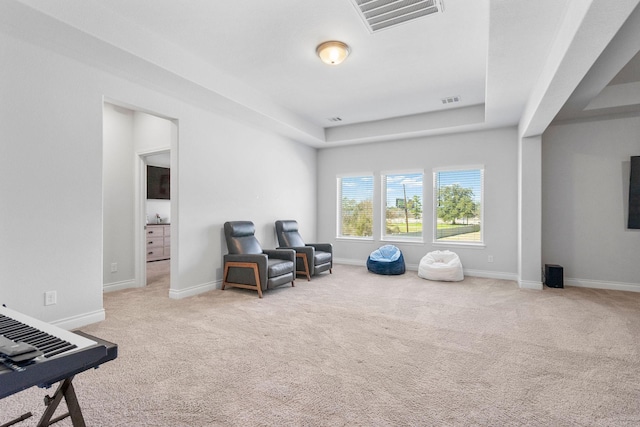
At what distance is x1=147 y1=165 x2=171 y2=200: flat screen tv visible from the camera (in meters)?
7.75

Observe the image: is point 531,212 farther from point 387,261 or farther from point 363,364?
point 363,364

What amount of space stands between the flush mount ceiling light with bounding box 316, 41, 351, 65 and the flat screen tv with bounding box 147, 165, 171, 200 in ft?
19.2

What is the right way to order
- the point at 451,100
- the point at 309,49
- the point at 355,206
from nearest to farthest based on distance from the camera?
1. the point at 309,49
2. the point at 451,100
3. the point at 355,206

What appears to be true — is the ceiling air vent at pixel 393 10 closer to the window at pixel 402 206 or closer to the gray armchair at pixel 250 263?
the gray armchair at pixel 250 263

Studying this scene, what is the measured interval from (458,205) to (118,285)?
18.8 ft

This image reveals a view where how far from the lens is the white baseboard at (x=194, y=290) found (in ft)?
14.0

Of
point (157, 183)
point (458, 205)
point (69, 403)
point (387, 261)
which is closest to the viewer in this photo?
point (69, 403)

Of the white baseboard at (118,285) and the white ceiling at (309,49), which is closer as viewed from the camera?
the white ceiling at (309,49)

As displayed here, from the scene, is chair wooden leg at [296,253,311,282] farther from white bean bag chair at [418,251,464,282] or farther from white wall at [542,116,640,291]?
white wall at [542,116,640,291]

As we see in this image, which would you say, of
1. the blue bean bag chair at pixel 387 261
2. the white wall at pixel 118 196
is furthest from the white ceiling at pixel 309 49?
the blue bean bag chair at pixel 387 261

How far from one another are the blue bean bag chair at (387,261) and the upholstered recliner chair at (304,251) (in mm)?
798

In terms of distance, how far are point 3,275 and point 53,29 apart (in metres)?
2.04

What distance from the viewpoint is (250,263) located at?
4.44 meters

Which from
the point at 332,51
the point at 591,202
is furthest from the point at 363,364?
the point at 591,202
